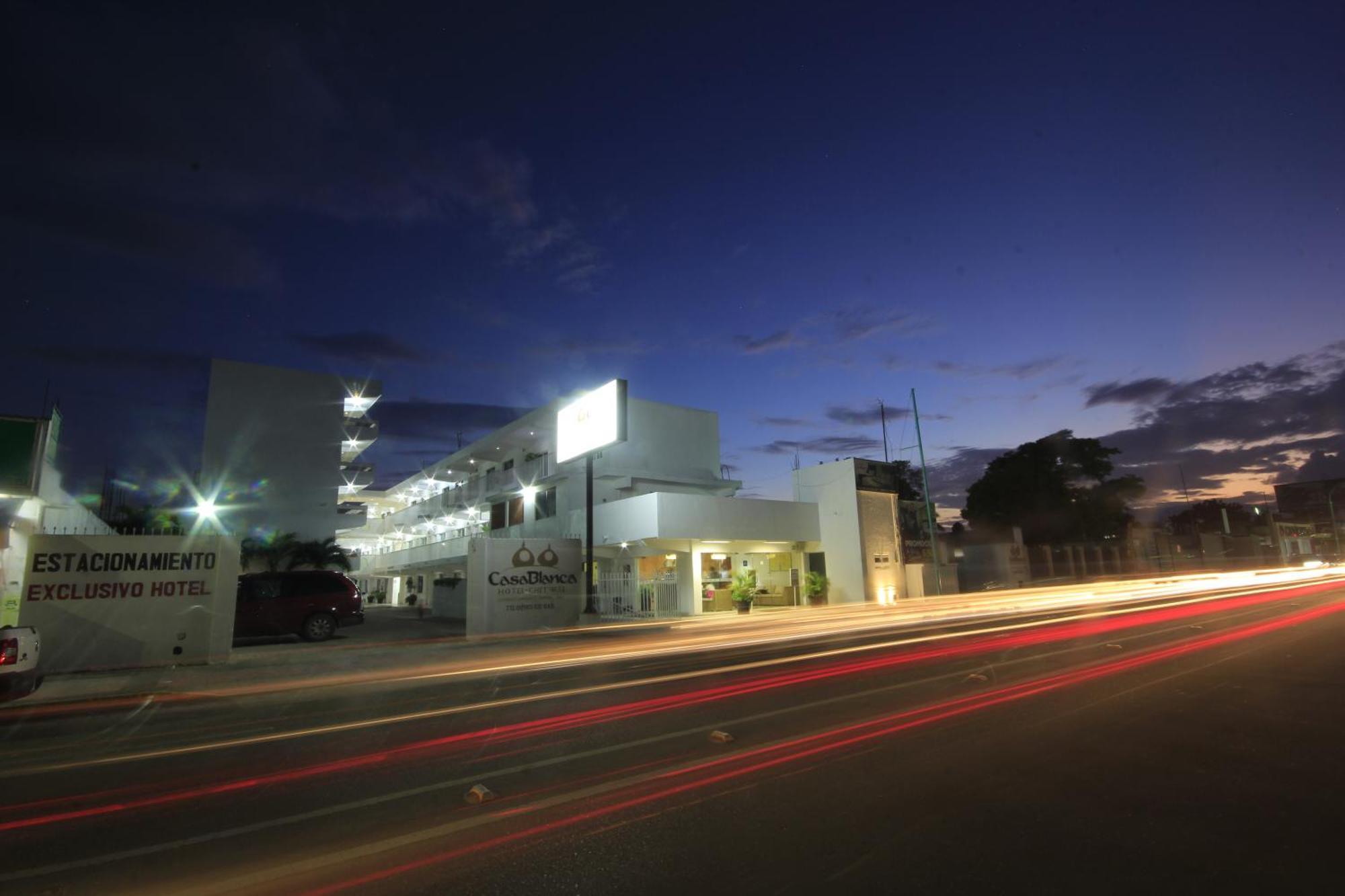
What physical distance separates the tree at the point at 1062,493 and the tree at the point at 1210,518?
170 ft

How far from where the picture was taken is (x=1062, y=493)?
178ft

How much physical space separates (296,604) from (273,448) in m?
22.2

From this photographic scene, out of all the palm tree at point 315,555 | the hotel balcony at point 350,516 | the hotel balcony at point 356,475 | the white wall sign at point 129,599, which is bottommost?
the white wall sign at point 129,599

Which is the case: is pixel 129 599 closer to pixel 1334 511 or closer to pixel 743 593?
pixel 743 593

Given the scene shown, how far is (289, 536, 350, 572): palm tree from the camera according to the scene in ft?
114

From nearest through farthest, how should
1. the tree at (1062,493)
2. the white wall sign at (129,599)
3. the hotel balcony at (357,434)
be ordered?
the white wall sign at (129,599), the hotel balcony at (357,434), the tree at (1062,493)

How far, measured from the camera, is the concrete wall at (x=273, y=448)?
3659 centimetres

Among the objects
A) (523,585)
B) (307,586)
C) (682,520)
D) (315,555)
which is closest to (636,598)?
(682,520)

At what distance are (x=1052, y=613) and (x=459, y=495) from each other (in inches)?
1396

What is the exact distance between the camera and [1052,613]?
22.1 metres

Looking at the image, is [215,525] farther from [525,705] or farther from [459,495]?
[525,705]

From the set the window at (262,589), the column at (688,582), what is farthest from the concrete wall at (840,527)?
the window at (262,589)

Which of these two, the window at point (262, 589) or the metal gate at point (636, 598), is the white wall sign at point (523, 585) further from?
the window at point (262, 589)

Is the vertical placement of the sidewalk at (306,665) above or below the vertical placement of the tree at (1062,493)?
below
